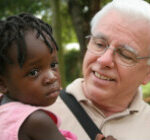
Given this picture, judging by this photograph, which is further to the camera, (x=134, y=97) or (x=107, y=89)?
(x=134, y=97)

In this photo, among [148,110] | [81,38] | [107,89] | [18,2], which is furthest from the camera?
[18,2]

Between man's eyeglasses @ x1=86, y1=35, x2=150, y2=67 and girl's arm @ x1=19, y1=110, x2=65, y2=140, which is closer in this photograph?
girl's arm @ x1=19, y1=110, x2=65, y2=140

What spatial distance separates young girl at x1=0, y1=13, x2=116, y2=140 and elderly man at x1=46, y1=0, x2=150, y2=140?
1.02 metres

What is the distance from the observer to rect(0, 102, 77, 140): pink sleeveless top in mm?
1460

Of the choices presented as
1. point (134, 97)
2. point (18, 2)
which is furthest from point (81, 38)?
point (18, 2)

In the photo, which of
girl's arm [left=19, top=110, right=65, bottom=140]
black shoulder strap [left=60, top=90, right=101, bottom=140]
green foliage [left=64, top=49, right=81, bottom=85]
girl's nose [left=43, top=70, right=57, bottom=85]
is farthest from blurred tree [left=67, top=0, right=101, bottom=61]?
green foliage [left=64, top=49, right=81, bottom=85]

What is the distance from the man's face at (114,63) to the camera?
2600mm

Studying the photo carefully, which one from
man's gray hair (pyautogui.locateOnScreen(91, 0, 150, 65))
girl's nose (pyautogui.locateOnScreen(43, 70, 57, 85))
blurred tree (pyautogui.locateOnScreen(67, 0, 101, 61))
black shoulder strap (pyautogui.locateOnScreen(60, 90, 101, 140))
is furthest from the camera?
blurred tree (pyautogui.locateOnScreen(67, 0, 101, 61))

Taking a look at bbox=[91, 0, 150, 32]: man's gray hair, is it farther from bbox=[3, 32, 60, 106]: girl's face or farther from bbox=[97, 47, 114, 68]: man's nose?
bbox=[3, 32, 60, 106]: girl's face

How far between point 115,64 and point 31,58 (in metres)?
1.28

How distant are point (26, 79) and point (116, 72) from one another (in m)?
1.27

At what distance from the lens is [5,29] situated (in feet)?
5.11

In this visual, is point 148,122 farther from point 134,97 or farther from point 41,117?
point 41,117

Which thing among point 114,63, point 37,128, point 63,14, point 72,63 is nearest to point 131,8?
point 114,63
